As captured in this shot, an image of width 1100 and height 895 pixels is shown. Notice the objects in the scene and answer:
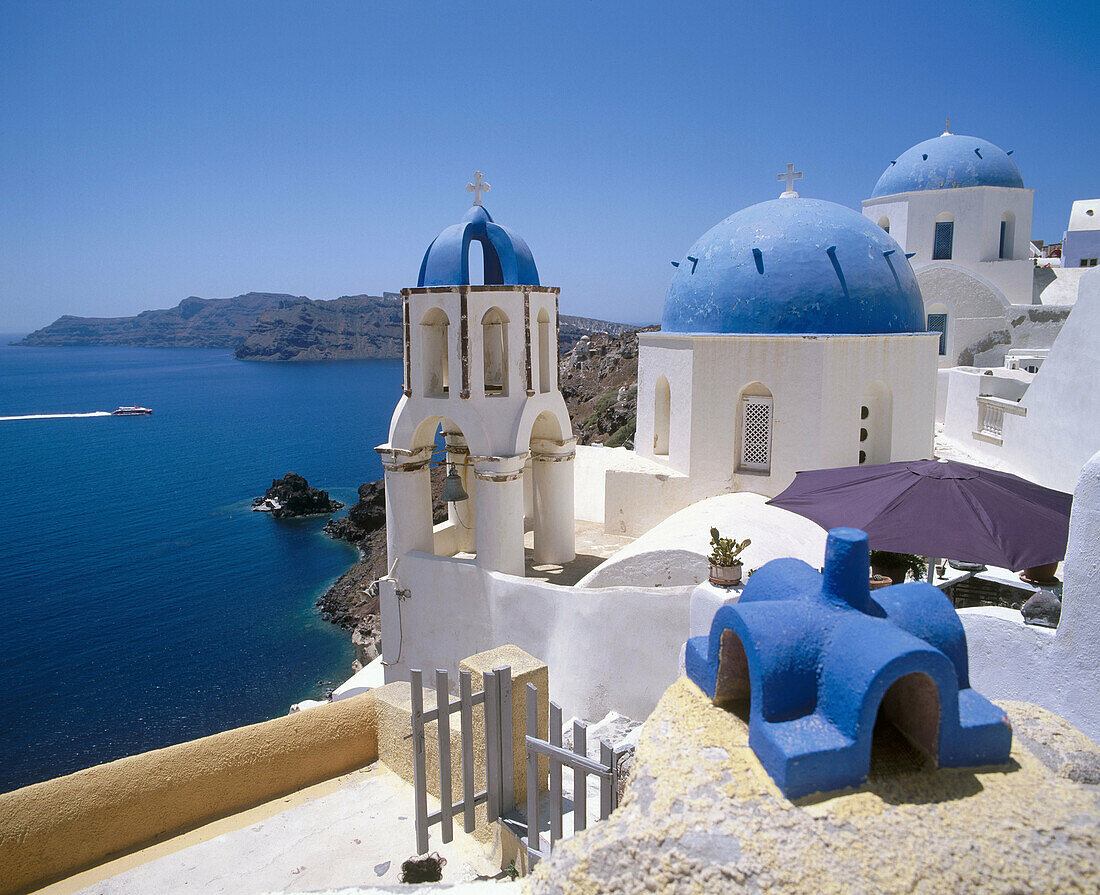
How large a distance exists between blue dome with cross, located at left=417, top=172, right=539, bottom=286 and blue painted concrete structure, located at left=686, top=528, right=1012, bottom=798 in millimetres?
8977

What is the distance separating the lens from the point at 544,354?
1227 cm

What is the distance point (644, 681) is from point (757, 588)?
6.02 m

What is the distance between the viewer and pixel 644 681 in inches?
372

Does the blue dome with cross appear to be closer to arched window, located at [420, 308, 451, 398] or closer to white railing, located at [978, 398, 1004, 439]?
arched window, located at [420, 308, 451, 398]

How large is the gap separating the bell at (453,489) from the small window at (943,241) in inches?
709

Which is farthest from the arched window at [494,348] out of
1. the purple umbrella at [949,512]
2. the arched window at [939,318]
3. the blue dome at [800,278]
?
the arched window at [939,318]

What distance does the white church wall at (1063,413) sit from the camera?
11797 millimetres

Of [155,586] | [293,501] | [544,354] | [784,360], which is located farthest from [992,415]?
[293,501]

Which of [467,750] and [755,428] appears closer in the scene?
[467,750]

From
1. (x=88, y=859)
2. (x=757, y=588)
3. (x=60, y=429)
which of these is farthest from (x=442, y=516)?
(x=60, y=429)

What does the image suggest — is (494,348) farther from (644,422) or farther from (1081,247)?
(1081,247)

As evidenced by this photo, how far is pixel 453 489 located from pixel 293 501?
4044 cm

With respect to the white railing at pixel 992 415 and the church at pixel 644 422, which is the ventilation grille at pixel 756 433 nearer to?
the church at pixel 644 422

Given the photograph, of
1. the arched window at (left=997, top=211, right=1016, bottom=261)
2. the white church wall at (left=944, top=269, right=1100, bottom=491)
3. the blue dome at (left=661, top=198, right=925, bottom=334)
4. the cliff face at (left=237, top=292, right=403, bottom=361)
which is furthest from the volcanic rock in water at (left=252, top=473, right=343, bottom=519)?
the cliff face at (left=237, top=292, right=403, bottom=361)
